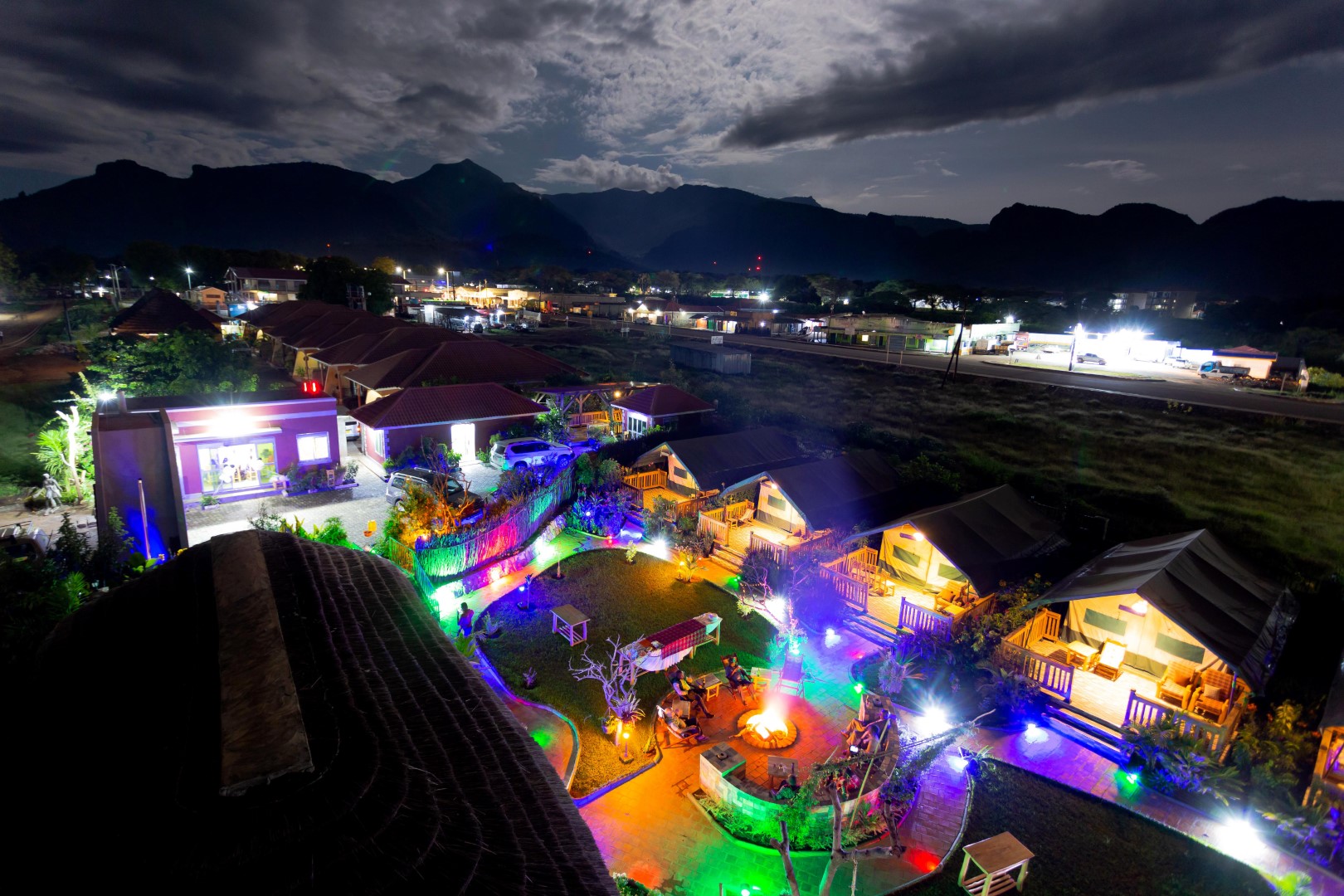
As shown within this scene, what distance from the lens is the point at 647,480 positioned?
2262 cm

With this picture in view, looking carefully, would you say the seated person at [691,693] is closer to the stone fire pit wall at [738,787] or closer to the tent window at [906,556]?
the stone fire pit wall at [738,787]

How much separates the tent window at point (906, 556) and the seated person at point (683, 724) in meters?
7.96

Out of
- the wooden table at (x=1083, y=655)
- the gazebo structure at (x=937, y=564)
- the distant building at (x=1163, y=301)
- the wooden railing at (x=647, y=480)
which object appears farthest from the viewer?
the distant building at (x=1163, y=301)

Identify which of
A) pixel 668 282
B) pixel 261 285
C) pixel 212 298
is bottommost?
pixel 212 298

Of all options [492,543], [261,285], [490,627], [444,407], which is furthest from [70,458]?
[261,285]

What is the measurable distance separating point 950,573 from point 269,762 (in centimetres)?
1506

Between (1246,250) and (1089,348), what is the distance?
17659cm

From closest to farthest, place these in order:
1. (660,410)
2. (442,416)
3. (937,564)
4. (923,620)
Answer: (923,620) → (937,564) → (442,416) → (660,410)

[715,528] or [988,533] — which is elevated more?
[988,533]

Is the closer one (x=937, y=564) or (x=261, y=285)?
(x=937, y=564)

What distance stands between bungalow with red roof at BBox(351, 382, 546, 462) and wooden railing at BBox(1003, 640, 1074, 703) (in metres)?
21.8

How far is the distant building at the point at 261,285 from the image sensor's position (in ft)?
270

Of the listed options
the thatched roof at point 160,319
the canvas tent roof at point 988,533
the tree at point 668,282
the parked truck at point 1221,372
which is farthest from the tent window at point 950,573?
the tree at point 668,282

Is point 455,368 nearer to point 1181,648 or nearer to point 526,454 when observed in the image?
point 526,454
